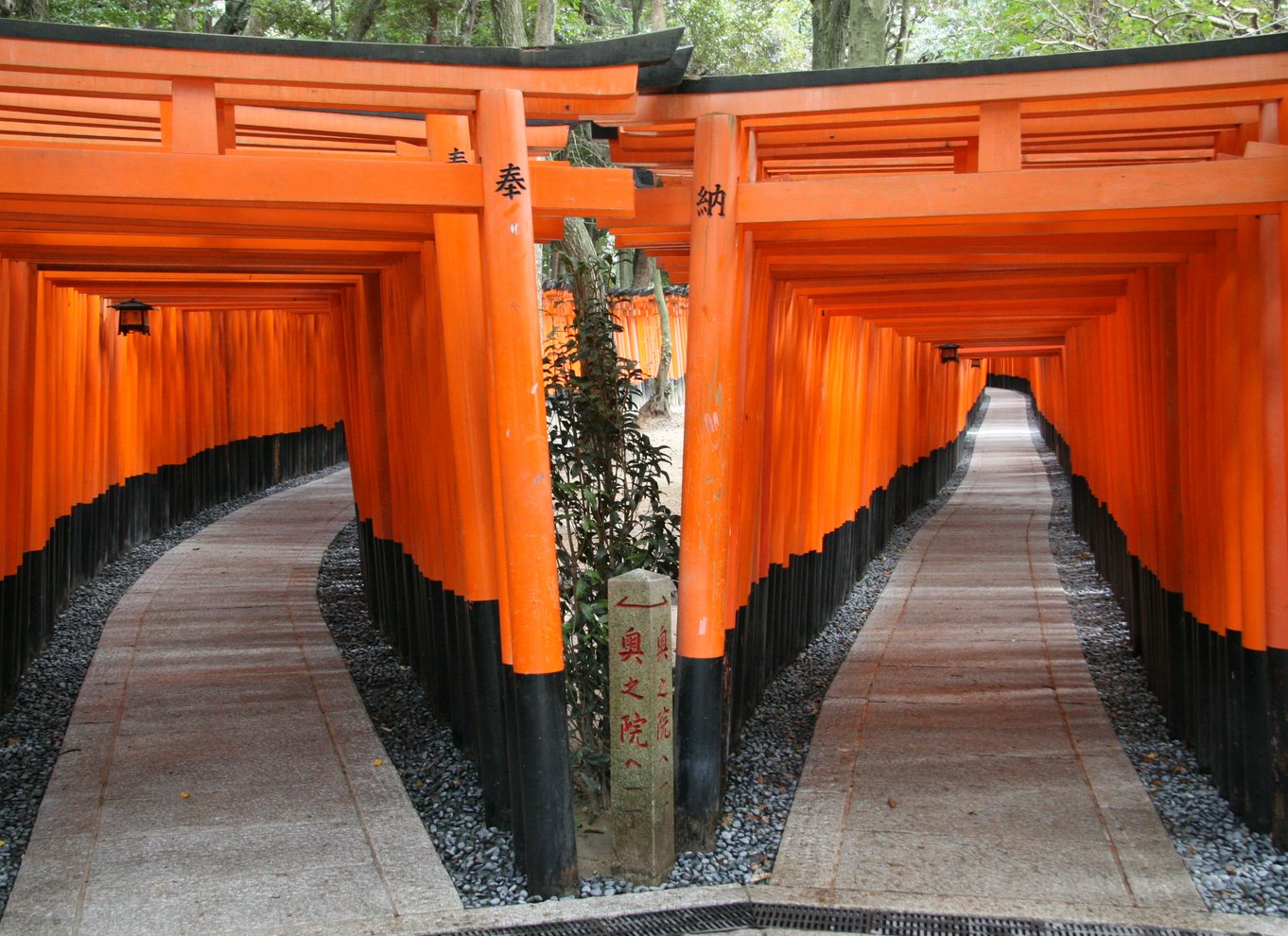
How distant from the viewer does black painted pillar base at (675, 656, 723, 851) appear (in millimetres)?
5129

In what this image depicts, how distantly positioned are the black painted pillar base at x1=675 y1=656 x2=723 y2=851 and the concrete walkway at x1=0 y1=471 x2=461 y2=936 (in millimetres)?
1017

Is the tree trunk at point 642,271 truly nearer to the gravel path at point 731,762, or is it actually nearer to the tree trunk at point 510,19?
the tree trunk at point 510,19

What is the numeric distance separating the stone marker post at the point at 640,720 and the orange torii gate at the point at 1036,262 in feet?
1.26

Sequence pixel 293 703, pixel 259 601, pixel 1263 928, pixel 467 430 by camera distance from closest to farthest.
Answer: pixel 1263 928
pixel 467 430
pixel 293 703
pixel 259 601

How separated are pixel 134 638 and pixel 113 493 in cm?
359

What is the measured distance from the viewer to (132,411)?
13070 millimetres

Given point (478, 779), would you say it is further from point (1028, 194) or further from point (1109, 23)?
point (1109, 23)

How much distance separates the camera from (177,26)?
628 inches

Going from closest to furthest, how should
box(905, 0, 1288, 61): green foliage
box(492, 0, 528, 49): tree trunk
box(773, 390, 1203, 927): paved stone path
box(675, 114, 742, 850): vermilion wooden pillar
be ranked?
box(773, 390, 1203, 927): paved stone path
box(675, 114, 742, 850): vermilion wooden pillar
box(905, 0, 1288, 61): green foliage
box(492, 0, 528, 49): tree trunk

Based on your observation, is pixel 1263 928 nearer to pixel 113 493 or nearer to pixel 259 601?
pixel 259 601

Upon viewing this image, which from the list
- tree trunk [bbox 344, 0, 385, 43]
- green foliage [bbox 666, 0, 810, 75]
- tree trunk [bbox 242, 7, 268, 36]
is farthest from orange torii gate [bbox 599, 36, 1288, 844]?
green foliage [bbox 666, 0, 810, 75]

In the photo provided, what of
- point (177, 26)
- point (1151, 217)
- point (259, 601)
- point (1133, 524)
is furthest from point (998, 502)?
point (1151, 217)

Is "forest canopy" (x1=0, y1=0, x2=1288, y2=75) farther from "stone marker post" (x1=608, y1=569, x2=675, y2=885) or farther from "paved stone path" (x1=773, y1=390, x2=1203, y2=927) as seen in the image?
"stone marker post" (x1=608, y1=569, x2=675, y2=885)

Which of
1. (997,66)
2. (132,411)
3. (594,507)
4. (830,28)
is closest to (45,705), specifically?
(594,507)
